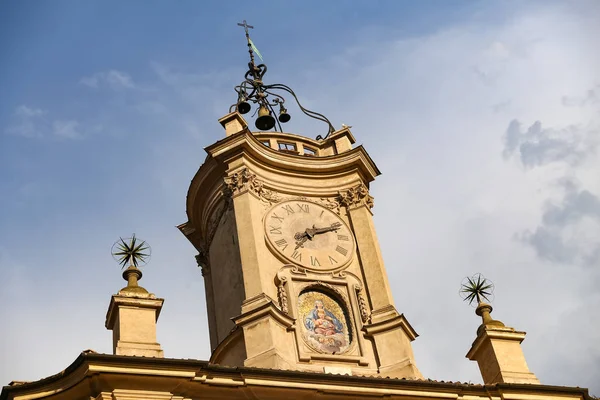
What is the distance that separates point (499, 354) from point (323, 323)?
14.2ft

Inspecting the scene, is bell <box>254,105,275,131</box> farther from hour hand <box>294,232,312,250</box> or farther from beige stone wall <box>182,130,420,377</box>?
hour hand <box>294,232,312,250</box>

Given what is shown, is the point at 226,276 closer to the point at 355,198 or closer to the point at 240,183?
the point at 240,183

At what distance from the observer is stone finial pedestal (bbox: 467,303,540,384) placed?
79.0ft

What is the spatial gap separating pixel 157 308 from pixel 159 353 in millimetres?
1268

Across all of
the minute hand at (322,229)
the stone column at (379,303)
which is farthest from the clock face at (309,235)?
the stone column at (379,303)

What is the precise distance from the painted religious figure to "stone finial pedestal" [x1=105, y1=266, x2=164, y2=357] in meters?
4.94

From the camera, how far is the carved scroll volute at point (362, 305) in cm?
2684

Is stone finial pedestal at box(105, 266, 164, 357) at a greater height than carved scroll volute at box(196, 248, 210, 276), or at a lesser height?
lesser

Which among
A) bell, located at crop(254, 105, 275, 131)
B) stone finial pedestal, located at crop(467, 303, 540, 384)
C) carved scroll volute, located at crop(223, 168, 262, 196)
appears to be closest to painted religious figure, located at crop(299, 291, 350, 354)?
stone finial pedestal, located at crop(467, 303, 540, 384)

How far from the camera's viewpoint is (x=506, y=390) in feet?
75.8

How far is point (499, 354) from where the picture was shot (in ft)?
80.1

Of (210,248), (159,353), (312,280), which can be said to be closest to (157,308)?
(159,353)

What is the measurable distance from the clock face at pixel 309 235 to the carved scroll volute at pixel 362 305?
2.58ft

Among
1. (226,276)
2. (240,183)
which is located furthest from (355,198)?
(226,276)
